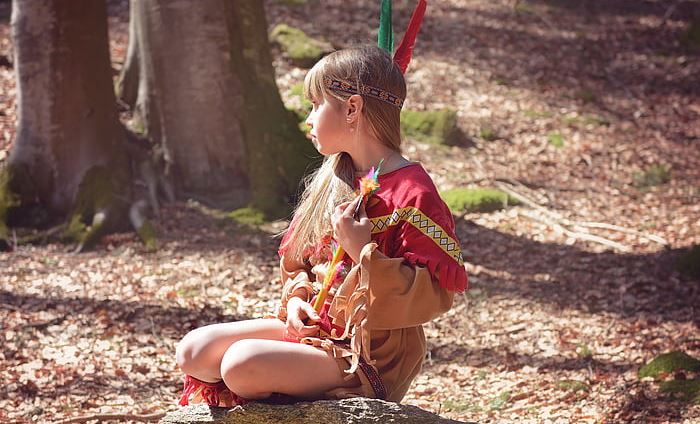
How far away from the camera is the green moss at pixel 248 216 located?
7.75 meters

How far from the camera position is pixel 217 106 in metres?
7.86

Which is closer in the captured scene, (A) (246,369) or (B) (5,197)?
(A) (246,369)

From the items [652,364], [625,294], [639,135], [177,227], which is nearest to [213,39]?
[177,227]

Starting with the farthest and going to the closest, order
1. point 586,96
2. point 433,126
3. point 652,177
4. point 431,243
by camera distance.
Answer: point 586,96 < point 433,126 < point 652,177 < point 431,243

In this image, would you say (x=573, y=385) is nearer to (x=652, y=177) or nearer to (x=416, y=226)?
(x=416, y=226)

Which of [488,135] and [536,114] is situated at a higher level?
[536,114]

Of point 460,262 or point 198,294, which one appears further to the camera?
point 198,294

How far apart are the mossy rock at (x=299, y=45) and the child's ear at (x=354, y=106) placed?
7.58m

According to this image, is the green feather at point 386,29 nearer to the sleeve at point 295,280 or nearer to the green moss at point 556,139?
the sleeve at point 295,280

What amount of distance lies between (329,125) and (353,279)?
634mm

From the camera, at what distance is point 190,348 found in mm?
3498

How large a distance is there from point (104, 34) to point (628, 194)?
18.0 feet

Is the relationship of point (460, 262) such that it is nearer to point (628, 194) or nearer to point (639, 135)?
point (628, 194)

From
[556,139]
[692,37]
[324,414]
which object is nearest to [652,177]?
[556,139]
